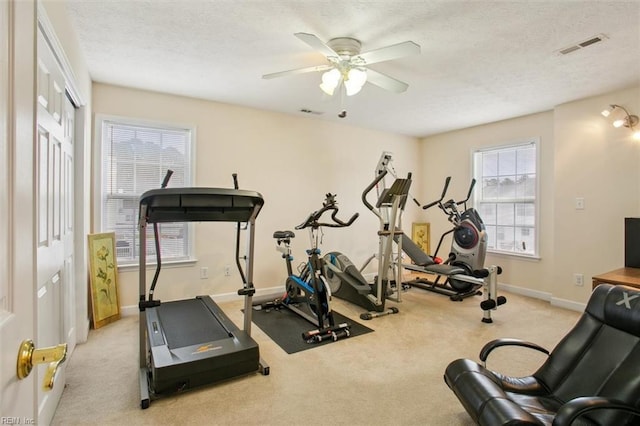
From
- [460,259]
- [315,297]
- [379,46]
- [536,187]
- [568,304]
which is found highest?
[379,46]

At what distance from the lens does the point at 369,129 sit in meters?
5.63

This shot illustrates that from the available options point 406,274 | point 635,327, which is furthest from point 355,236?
point 635,327

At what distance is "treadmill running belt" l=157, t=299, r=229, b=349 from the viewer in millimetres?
2572

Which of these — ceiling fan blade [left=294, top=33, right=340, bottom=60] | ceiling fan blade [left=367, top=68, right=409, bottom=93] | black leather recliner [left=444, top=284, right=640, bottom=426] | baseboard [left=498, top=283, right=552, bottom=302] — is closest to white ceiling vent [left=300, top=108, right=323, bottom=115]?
ceiling fan blade [left=367, top=68, right=409, bottom=93]

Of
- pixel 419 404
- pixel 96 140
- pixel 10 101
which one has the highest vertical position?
pixel 96 140

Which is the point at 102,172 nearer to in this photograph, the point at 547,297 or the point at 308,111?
the point at 308,111

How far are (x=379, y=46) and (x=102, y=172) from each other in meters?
3.16

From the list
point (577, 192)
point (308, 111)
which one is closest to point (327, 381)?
point (308, 111)

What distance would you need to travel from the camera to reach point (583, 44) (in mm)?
2660

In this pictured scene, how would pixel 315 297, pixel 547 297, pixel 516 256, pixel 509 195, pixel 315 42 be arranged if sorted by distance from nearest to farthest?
pixel 315 42
pixel 315 297
pixel 547 297
pixel 516 256
pixel 509 195

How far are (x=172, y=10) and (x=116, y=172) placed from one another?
2.14 m

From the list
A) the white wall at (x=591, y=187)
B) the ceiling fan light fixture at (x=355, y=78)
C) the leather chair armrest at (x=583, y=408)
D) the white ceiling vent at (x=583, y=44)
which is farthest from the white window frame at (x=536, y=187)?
the leather chair armrest at (x=583, y=408)

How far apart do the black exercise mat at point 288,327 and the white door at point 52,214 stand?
1.65 m

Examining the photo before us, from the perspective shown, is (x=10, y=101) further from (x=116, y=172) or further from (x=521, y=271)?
(x=521, y=271)
